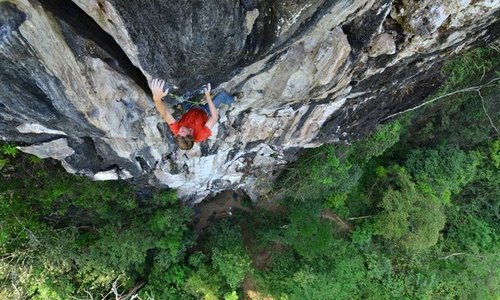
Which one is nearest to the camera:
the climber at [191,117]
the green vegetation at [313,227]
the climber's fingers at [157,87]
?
the climber's fingers at [157,87]

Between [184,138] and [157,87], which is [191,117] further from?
[157,87]

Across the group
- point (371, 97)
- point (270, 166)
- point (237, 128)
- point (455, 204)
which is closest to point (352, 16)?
point (371, 97)

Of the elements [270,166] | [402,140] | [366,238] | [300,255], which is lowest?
[366,238]

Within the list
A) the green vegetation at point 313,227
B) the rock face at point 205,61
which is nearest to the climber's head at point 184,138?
the rock face at point 205,61

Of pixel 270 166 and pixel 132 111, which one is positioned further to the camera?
pixel 270 166

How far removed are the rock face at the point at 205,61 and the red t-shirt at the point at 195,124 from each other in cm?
43

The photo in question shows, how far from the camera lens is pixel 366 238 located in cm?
1388

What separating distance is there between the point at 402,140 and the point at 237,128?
9136 millimetres

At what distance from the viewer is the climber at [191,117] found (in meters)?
5.36

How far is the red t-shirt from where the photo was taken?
19.1 ft

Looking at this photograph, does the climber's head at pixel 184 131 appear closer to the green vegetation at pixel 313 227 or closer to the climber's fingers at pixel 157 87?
the climber's fingers at pixel 157 87

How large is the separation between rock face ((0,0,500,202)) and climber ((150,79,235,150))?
0.22m

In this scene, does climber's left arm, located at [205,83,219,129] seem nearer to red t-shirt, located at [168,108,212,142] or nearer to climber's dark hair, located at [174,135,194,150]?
red t-shirt, located at [168,108,212,142]

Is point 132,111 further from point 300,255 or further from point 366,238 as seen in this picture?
point 366,238
